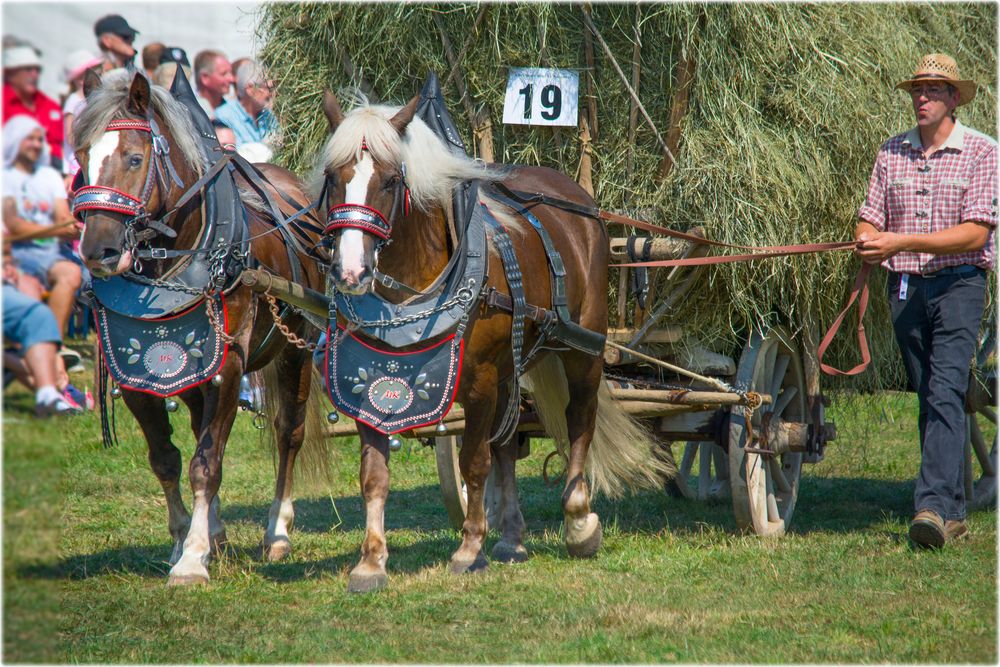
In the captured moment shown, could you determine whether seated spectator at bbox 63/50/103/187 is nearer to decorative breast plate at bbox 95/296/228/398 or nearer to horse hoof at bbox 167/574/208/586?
decorative breast plate at bbox 95/296/228/398

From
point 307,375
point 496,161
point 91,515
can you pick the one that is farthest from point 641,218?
point 91,515

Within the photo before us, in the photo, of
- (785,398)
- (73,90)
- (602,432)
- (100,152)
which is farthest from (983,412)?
(73,90)

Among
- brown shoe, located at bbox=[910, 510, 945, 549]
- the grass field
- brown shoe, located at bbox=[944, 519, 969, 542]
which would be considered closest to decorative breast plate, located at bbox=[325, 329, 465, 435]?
the grass field

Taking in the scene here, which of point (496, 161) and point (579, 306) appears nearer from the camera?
point (579, 306)

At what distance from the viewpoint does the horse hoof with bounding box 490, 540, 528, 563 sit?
512cm

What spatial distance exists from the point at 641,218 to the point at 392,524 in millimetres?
2209

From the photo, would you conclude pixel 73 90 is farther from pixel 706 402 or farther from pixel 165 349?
pixel 706 402

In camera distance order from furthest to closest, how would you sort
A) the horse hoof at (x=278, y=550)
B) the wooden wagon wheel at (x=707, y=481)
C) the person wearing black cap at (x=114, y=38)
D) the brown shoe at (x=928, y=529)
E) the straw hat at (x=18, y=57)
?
the wooden wagon wheel at (x=707, y=481)
the person wearing black cap at (x=114, y=38)
the horse hoof at (x=278, y=550)
the brown shoe at (x=928, y=529)
the straw hat at (x=18, y=57)

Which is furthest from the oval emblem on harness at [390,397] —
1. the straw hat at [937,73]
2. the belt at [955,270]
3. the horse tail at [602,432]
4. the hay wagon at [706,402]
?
the straw hat at [937,73]

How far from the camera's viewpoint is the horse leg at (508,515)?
203 inches

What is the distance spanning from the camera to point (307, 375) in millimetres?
5637

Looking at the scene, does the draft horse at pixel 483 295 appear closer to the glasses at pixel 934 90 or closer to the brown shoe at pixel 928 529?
the brown shoe at pixel 928 529

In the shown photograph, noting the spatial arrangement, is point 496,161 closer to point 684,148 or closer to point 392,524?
point 684,148

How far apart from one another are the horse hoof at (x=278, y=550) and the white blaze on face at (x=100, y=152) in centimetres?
195
